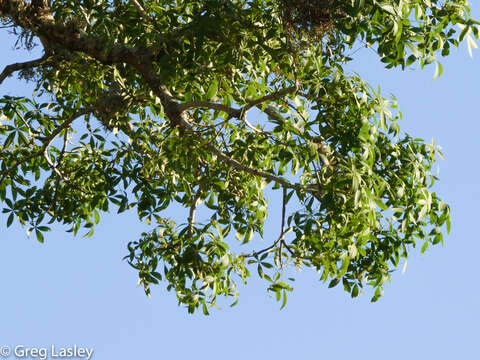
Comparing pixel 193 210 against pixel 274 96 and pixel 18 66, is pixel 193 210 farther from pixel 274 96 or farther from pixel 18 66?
pixel 18 66

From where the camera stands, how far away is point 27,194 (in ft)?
32.8

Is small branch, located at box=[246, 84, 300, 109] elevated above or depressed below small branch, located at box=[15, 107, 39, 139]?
below

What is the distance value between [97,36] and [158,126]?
1326 millimetres

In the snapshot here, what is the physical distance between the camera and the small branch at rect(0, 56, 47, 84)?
991 cm

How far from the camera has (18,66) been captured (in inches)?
395

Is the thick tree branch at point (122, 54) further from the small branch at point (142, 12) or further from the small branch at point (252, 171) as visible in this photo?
the small branch at point (142, 12)

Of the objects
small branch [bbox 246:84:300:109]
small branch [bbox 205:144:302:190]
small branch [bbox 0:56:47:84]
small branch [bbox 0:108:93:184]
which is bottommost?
small branch [bbox 205:144:302:190]

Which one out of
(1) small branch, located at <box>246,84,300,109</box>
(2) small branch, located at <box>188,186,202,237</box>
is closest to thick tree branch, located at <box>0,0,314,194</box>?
(1) small branch, located at <box>246,84,300,109</box>

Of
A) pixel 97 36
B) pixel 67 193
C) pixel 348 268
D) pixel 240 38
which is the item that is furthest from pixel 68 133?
pixel 348 268

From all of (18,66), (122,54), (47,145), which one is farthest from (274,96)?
(18,66)

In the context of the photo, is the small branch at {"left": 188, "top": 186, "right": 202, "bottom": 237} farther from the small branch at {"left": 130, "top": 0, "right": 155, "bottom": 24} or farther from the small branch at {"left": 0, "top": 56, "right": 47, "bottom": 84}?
the small branch at {"left": 0, "top": 56, "right": 47, "bottom": 84}

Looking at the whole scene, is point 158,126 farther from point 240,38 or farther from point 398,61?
point 398,61

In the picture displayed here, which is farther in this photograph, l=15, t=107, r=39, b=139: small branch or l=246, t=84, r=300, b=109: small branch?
l=15, t=107, r=39, b=139: small branch

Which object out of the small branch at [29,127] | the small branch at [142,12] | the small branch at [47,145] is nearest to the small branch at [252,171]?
the small branch at [142,12]
